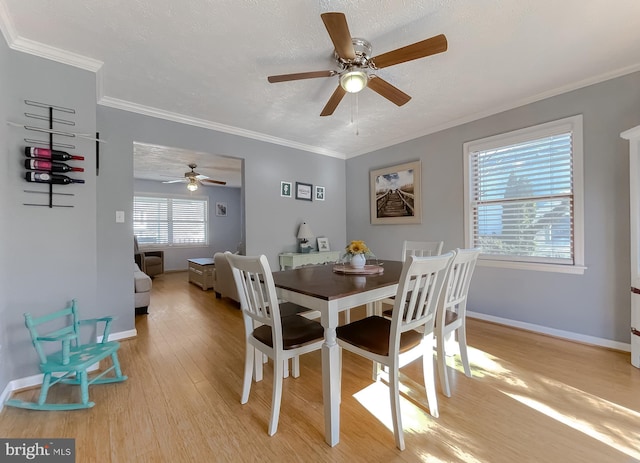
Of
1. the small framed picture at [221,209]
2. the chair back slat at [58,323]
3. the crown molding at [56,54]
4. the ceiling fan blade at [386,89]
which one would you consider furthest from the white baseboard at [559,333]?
the small framed picture at [221,209]

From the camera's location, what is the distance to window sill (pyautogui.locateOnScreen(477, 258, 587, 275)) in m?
2.60

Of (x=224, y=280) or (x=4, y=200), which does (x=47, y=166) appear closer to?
(x=4, y=200)

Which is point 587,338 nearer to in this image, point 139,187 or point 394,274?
point 394,274

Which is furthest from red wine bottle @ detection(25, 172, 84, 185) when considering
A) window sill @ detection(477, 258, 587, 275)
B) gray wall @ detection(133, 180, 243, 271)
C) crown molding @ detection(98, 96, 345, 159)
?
gray wall @ detection(133, 180, 243, 271)

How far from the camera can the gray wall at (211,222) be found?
7078mm

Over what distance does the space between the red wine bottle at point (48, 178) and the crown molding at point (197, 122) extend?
1130mm

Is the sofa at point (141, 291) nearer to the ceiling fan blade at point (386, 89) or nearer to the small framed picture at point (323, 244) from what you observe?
the small framed picture at point (323, 244)

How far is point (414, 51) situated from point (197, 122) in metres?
2.64

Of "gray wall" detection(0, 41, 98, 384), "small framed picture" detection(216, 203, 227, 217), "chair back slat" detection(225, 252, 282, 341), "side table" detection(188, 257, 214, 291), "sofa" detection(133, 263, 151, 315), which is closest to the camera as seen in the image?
"chair back slat" detection(225, 252, 282, 341)

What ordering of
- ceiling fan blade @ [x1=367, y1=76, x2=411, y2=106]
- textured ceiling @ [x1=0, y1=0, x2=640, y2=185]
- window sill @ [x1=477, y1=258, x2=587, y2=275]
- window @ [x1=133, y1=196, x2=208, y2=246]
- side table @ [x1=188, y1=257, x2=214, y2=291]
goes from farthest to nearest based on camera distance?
window @ [x1=133, y1=196, x2=208, y2=246], side table @ [x1=188, y1=257, x2=214, y2=291], window sill @ [x1=477, y1=258, x2=587, y2=275], ceiling fan blade @ [x1=367, y1=76, x2=411, y2=106], textured ceiling @ [x1=0, y1=0, x2=640, y2=185]

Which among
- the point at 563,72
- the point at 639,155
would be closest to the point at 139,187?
the point at 563,72

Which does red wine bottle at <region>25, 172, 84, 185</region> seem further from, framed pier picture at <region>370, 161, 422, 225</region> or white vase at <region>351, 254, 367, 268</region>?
framed pier picture at <region>370, 161, 422, 225</region>

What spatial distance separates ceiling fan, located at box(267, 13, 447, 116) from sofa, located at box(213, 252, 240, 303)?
2.78 m

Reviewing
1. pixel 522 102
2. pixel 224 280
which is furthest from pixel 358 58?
pixel 224 280
